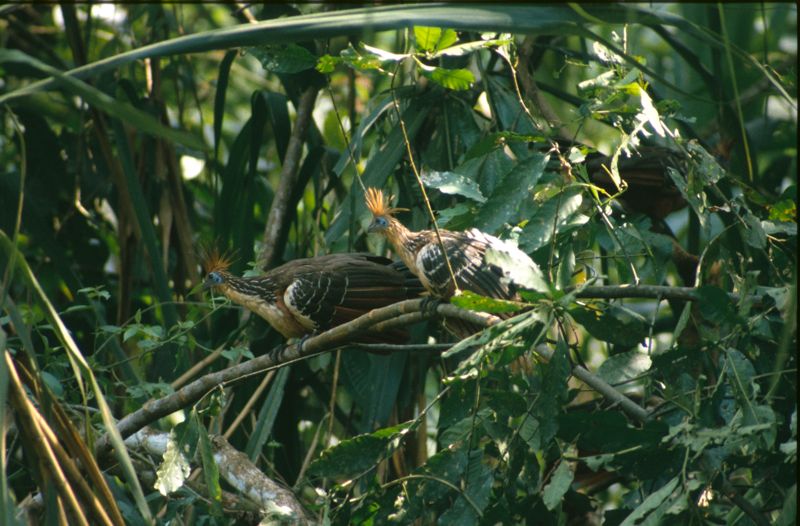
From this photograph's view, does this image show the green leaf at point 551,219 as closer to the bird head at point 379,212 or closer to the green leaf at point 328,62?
the green leaf at point 328,62

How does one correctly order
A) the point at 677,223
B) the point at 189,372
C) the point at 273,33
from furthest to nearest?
the point at 677,223, the point at 189,372, the point at 273,33

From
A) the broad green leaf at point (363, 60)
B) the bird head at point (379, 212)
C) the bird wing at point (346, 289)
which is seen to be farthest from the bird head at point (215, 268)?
the broad green leaf at point (363, 60)

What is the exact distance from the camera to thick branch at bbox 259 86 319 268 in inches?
188

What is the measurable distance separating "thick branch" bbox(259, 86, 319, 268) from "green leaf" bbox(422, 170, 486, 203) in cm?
163

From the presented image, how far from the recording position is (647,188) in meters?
5.23

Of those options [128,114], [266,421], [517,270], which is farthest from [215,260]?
[128,114]

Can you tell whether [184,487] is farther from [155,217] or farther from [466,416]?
[155,217]

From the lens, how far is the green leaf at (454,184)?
3129 millimetres

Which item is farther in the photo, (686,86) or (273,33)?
(686,86)

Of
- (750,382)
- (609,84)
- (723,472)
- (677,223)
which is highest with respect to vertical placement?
(609,84)

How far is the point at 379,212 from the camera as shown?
4.09 meters

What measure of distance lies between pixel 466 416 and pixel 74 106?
332 cm

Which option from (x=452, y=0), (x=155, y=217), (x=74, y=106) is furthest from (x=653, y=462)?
(x=74, y=106)

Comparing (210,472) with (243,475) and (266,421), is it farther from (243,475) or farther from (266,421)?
(266,421)
